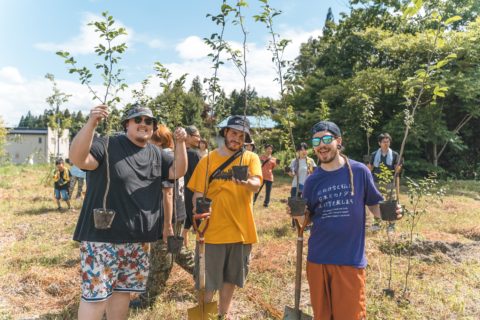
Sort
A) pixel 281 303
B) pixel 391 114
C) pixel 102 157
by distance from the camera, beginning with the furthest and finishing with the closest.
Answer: pixel 391 114, pixel 281 303, pixel 102 157

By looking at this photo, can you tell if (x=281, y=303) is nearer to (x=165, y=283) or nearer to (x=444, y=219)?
(x=165, y=283)

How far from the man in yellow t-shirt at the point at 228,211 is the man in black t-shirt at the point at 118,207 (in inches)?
13.0

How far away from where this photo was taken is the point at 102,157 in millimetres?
2727

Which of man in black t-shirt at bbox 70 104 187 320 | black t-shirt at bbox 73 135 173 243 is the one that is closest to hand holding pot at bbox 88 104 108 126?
man in black t-shirt at bbox 70 104 187 320

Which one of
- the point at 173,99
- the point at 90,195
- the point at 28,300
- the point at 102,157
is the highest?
the point at 173,99

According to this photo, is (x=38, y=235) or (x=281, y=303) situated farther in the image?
(x=38, y=235)

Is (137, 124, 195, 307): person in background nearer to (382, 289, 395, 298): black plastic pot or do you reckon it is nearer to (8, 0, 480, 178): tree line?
(382, 289, 395, 298): black plastic pot

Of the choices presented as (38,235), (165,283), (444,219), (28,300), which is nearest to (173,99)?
(165,283)

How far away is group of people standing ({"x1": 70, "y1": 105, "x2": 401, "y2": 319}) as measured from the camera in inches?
103

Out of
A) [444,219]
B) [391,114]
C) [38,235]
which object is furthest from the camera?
[391,114]

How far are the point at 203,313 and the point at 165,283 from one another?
125cm

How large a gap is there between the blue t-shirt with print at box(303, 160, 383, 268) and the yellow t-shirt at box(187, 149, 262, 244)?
640mm

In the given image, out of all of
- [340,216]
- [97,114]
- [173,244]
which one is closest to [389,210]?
[340,216]

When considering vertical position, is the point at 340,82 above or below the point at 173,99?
above
